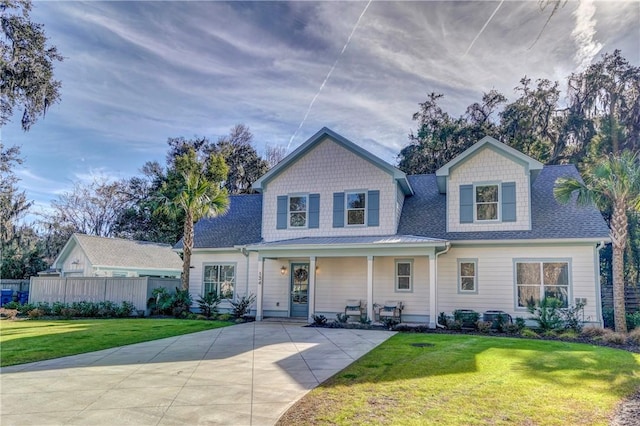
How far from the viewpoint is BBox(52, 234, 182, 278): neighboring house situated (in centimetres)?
2502

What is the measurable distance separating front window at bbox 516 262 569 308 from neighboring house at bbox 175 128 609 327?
32 mm

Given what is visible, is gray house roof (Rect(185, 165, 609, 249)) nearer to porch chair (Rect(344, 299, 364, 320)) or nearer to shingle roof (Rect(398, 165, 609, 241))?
shingle roof (Rect(398, 165, 609, 241))

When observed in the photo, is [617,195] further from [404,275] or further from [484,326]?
[404,275]

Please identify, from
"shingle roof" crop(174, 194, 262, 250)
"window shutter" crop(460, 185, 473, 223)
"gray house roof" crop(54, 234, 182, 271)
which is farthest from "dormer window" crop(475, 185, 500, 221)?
"gray house roof" crop(54, 234, 182, 271)

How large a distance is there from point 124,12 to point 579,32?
11.2m

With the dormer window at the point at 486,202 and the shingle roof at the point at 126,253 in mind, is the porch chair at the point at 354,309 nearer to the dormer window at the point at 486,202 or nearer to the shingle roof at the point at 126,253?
the dormer window at the point at 486,202

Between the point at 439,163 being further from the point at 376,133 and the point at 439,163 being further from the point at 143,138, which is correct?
the point at 143,138

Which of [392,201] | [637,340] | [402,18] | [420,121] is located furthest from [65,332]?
[420,121]

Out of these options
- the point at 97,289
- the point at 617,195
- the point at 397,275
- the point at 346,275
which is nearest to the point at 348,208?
the point at 346,275

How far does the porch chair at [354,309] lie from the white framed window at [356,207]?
301cm

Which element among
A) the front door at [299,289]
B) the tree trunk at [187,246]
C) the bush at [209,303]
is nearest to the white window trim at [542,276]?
the front door at [299,289]

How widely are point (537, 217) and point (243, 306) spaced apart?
11251mm

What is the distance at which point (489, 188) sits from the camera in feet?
51.9

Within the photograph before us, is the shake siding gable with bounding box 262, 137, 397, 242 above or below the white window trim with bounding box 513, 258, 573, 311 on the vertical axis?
above
